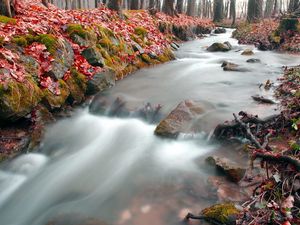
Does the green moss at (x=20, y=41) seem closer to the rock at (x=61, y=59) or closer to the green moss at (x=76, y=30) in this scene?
the rock at (x=61, y=59)

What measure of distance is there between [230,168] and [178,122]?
6.01ft

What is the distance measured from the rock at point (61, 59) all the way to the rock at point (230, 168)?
399cm

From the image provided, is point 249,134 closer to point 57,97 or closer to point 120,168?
point 120,168

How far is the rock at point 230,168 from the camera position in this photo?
15.1ft

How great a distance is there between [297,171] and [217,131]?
7.58ft

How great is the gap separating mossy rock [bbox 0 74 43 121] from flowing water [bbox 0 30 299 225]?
654mm

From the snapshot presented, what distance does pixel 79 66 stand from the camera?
26.6 ft

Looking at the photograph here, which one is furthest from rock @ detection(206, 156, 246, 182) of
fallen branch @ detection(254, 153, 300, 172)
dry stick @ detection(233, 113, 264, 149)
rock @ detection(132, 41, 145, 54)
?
rock @ detection(132, 41, 145, 54)

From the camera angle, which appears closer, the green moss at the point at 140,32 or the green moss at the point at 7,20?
the green moss at the point at 7,20

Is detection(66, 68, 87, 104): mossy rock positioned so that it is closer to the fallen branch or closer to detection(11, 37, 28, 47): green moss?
detection(11, 37, 28, 47): green moss

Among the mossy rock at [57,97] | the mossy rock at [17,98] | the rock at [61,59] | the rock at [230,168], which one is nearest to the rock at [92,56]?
the rock at [61,59]

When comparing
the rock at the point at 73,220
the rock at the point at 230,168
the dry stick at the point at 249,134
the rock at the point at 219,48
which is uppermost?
the rock at the point at 219,48

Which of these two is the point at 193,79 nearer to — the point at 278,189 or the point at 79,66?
the point at 79,66

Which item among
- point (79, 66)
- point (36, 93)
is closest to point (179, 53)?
point (79, 66)
